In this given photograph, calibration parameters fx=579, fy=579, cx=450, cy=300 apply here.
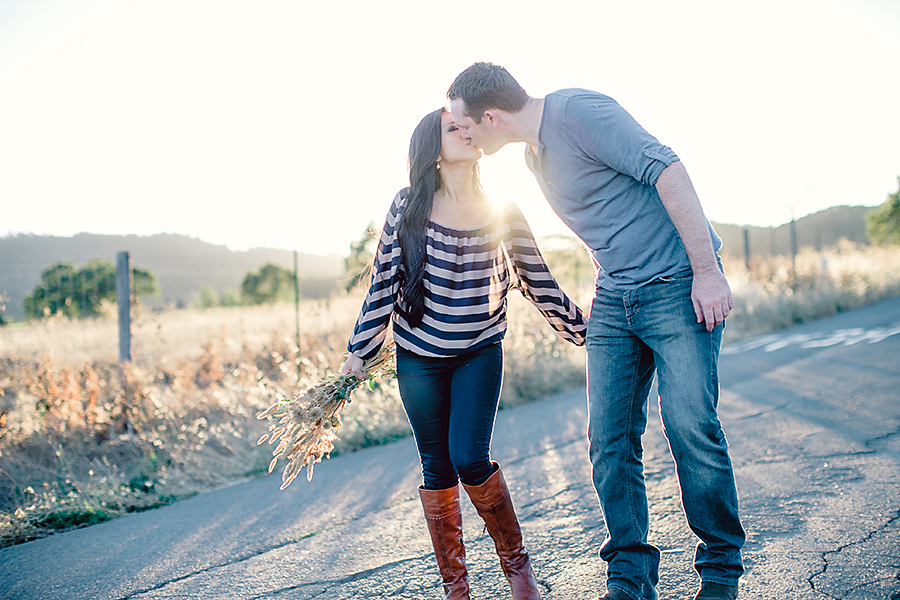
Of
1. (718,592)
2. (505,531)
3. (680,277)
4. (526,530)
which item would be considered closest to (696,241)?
(680,277)

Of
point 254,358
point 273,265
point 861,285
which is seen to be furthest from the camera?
point 273,265

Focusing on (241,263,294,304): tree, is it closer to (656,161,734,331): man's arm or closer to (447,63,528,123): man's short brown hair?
(447,63,528,123): man's short brown hair

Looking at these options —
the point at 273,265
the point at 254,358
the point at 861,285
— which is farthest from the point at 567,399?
the point at 273,265

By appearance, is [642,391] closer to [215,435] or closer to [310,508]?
[310,508]

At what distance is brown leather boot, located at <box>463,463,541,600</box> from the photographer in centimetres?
222

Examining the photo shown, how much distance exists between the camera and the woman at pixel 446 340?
2236 mm

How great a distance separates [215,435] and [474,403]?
12.6 ft

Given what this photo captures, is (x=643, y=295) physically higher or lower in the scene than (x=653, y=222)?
lower

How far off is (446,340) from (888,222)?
117 ft

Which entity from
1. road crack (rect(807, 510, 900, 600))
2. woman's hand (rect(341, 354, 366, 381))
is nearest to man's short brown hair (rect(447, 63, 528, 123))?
woman's hand (rect(341, 354, 366, 381))

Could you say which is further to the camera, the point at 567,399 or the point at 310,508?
the point at 567,399

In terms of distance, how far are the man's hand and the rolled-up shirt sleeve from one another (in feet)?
1.18

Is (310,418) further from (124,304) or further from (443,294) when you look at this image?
(124,304)

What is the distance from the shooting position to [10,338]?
32.4 feet
